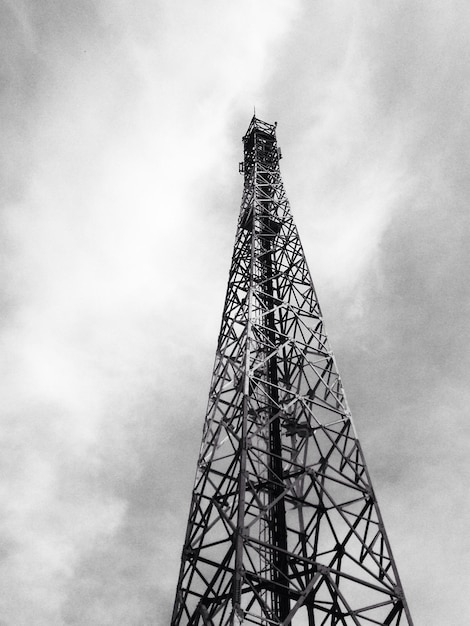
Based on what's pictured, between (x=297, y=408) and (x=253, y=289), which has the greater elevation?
(x=253, y=289)

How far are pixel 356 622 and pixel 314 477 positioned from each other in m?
4.13

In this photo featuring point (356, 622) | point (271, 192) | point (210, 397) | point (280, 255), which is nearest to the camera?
point (356, 622)

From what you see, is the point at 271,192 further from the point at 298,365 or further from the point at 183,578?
the point at 183,578

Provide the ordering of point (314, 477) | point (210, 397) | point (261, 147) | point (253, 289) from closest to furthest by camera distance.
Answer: point (314, 477) < point (210, 397) < point (253, 289) < point (261, 147)

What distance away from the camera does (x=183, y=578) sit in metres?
15.0

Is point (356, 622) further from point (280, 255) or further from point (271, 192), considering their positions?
point (271, 192)

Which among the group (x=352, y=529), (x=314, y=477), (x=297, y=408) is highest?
(x=297, y=408)

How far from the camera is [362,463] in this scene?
56.4ft

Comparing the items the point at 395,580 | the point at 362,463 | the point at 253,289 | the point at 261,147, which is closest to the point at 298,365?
the point at 253,289

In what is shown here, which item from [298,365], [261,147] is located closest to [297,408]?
[298,365]

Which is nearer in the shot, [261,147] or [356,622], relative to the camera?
[356,622]

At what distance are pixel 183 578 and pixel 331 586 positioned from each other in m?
4.20

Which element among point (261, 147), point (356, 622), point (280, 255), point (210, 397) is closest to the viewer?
point (356, 622)

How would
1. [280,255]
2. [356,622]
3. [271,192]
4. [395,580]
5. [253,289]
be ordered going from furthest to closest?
[271,192], [280,255], [253,289], [395,580], [356,622]
